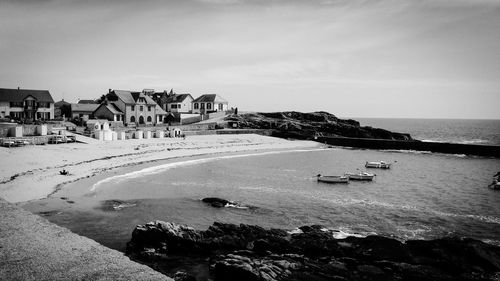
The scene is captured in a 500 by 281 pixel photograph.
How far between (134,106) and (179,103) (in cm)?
1884

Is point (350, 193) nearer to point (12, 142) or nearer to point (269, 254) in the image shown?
point (269, 254)

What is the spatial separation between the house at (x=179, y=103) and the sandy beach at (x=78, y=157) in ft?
86.3

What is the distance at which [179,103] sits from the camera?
303 feet

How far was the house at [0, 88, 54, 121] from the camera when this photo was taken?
232 ft

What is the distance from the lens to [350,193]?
33.8 m

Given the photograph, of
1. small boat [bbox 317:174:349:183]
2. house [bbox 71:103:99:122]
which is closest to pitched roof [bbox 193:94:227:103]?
house [bbox 71:103:99:122]

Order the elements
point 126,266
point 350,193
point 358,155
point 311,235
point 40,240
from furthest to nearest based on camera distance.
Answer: point 358,155 → point 350,193 → point 311,235 → point 40,240 → point 126,266

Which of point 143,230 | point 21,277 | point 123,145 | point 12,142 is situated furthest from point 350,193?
point 12,142

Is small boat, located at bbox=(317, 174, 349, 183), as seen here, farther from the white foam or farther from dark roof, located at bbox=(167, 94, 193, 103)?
dark roof, located at bbox=(167, 94, 193, 103)

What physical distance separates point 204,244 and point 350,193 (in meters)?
19.8

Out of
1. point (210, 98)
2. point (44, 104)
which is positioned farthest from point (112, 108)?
point (210, 98)

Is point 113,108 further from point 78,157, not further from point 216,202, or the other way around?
point 216,202

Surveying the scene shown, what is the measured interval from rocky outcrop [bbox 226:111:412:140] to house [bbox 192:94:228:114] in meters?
7.02

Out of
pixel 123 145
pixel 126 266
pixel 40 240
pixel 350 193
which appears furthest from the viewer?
pixel 123 145
